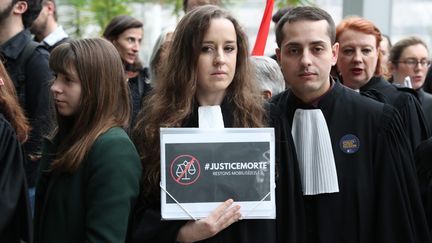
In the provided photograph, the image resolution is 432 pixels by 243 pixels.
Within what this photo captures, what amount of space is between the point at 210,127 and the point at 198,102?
0.20 metres

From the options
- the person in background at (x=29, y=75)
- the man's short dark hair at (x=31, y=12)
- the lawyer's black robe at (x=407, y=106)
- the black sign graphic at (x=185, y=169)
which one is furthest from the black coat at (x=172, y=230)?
the man's short dark hair at (x=31, y=12)

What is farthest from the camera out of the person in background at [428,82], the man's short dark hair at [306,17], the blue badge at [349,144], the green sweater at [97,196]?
the person in background at [428,82]

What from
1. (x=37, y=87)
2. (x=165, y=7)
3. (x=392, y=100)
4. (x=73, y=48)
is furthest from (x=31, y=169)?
(x=165, y=7)

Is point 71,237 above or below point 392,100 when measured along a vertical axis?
below

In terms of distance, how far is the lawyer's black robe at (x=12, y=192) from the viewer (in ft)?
11.3

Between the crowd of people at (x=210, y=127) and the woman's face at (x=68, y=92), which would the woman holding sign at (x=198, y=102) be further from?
the woman's face at (x=68, y=92)

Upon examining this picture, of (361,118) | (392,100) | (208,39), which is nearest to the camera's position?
(208,39)

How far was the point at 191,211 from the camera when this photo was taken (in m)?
3.45

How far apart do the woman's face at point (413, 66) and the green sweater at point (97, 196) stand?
4.94 metres

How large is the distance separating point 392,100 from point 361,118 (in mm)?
1200

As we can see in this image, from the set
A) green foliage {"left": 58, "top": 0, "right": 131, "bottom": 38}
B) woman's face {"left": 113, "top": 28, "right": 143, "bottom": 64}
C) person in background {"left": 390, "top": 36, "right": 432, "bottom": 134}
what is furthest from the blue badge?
green foliage {"left": 58, "top": 0, "right": 131, "bottom": 38}

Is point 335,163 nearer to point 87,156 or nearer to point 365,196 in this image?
point 365,196

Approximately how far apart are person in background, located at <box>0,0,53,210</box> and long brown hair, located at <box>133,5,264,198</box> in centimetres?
158

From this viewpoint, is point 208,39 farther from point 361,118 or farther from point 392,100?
point 392,100
